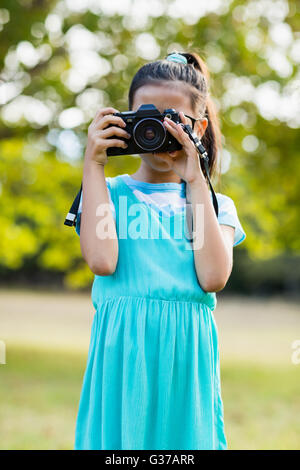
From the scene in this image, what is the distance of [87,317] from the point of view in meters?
20.2

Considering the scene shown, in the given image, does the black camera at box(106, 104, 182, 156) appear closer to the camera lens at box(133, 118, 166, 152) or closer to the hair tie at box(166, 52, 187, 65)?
the camera lens at box(133, 118, 166, 152)

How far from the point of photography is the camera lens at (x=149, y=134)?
1.48 m

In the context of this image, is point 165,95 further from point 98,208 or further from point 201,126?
point 98,208

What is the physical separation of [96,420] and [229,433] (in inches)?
134

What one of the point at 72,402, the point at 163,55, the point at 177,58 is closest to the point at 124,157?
the point at 163,55

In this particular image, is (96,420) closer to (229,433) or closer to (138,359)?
(138,359)

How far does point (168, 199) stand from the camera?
5.22 ft

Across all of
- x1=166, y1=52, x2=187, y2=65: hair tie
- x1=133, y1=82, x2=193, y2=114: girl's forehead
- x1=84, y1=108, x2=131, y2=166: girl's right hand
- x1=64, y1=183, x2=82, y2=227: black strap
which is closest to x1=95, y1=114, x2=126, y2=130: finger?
x1=84, y1=108, x2=131, y2=166: girl's right hand

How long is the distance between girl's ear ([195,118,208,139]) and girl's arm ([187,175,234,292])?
24cm

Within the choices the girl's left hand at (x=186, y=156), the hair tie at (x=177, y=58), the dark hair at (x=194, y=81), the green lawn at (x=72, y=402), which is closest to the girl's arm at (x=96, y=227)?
the girl's left hand at (x=186, y=156)

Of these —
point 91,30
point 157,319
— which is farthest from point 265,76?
point 157,319

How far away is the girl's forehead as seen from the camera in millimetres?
1540

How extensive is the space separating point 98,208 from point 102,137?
0.66 feet

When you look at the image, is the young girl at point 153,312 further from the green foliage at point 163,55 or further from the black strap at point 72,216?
the green foliage at point 163,55
